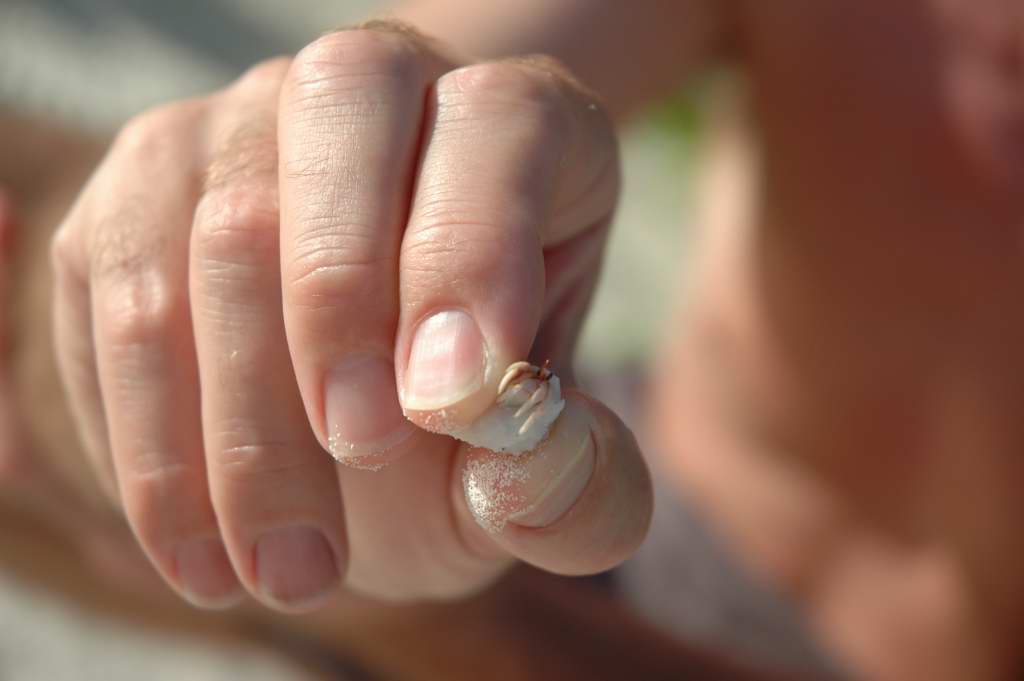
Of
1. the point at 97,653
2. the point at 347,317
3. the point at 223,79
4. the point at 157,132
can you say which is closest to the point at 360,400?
the point at 347,317

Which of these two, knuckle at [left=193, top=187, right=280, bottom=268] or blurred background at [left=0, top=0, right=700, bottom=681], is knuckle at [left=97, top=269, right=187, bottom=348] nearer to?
knuckle at [left=193, top=187, right=280, bottom=268]

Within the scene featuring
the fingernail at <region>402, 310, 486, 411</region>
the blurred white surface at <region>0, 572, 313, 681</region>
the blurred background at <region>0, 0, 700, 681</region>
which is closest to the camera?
the fingernail at <region>402, 310, 486, 411</region>

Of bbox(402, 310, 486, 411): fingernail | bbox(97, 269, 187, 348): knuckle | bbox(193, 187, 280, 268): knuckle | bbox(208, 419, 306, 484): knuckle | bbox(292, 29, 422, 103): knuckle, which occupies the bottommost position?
bbox(208, 419, 306, 484): knuckle

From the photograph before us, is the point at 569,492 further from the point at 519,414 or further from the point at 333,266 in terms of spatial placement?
the point at 333,266

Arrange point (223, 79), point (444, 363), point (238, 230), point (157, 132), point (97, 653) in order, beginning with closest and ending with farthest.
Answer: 1. point (444, 363)
2. point (238, 230)
3. point (157, 132)
4. point (97, 653)
5. point (223, 79)

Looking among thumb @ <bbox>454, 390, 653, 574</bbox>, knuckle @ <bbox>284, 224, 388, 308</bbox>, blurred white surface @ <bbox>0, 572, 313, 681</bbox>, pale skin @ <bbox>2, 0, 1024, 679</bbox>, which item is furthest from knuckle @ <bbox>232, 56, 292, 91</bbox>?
blurred white surface @ <bbox>0, 572, 313, 681</bbox>

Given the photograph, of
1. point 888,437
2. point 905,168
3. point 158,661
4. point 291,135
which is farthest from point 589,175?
point 158,661
